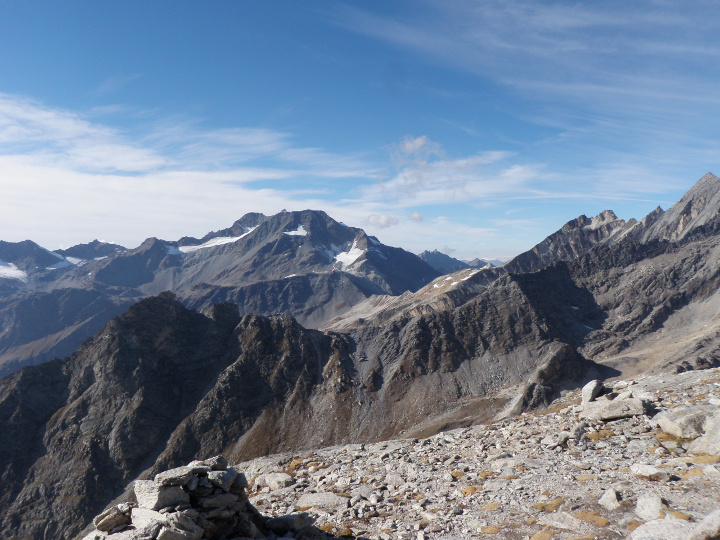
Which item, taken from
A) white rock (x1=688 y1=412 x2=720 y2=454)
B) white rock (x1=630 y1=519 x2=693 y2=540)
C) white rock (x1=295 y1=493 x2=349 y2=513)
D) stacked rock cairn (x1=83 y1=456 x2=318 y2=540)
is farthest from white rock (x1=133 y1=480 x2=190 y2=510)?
white rock (x1=688 y1=412 x2=720 y2=454)

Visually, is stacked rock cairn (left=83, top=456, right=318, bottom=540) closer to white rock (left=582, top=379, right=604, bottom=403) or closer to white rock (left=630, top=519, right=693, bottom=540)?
white rock (left=630, top=519, right=693, bottom=540)

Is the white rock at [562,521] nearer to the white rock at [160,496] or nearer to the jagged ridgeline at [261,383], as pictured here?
the white rock at [160,496]

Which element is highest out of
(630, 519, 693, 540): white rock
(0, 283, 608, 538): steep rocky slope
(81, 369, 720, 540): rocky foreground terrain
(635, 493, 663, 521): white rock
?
(630, 519, 693, 540): white rock

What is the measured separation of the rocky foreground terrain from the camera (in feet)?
43.5

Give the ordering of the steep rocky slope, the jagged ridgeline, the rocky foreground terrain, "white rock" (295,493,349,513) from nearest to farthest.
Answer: the rocky foreground terrain
"white rock" (295,493,349,513)
the steep rocky slope
the jagged ridgeline

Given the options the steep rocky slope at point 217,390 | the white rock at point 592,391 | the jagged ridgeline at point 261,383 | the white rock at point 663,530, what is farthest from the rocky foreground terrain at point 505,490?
the steep rocky slope at point 217,390

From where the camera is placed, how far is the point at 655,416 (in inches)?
818

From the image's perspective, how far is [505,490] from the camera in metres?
16.8

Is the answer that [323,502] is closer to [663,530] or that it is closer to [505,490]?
[505,490]

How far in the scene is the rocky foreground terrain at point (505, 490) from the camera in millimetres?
13273

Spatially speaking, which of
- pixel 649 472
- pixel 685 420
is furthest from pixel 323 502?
pixel 685 420

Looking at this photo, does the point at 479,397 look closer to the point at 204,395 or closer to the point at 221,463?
the point at 204,395

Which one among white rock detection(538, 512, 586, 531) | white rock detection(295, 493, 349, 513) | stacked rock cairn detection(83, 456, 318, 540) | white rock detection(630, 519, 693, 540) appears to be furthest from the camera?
white rock detection(295, 493, 349, 513)

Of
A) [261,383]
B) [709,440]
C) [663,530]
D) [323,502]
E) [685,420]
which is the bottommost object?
[261,383]
